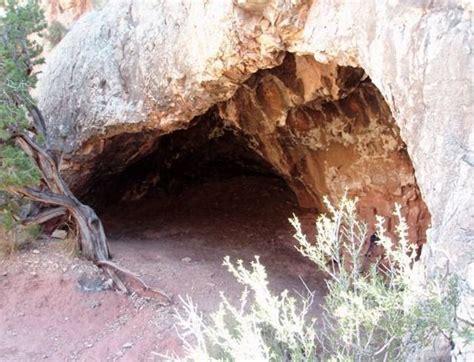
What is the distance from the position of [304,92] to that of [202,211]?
4107mm

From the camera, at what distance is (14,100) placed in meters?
5.93

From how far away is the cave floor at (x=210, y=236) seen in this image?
5.98m

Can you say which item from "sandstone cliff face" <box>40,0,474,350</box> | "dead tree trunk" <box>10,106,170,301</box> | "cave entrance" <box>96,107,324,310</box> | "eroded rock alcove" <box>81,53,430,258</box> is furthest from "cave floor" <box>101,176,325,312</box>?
"sandstone cliff face" <box>40,0,474,350</box>

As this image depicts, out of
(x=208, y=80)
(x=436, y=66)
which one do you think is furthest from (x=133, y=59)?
(x=436, y=66)

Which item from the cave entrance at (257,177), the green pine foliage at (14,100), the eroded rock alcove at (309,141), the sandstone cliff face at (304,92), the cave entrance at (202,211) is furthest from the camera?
the cave entrance at (202,211)

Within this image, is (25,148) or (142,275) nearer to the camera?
(142,275)

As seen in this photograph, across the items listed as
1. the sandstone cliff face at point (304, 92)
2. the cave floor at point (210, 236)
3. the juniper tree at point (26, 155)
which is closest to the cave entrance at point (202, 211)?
the cave floor at point (210, 236)

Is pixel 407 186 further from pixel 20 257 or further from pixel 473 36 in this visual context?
pixel 20 257

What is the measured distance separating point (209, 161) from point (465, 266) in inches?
299

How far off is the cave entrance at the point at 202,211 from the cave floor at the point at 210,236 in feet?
0.05

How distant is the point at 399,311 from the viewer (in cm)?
264

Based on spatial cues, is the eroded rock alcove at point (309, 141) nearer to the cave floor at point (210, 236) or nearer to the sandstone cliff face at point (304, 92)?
the sandstone cliff face at point (304, 92)

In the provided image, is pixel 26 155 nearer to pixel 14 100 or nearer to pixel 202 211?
pixel 14 100

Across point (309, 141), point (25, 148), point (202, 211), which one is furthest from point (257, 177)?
point (25, 148)
